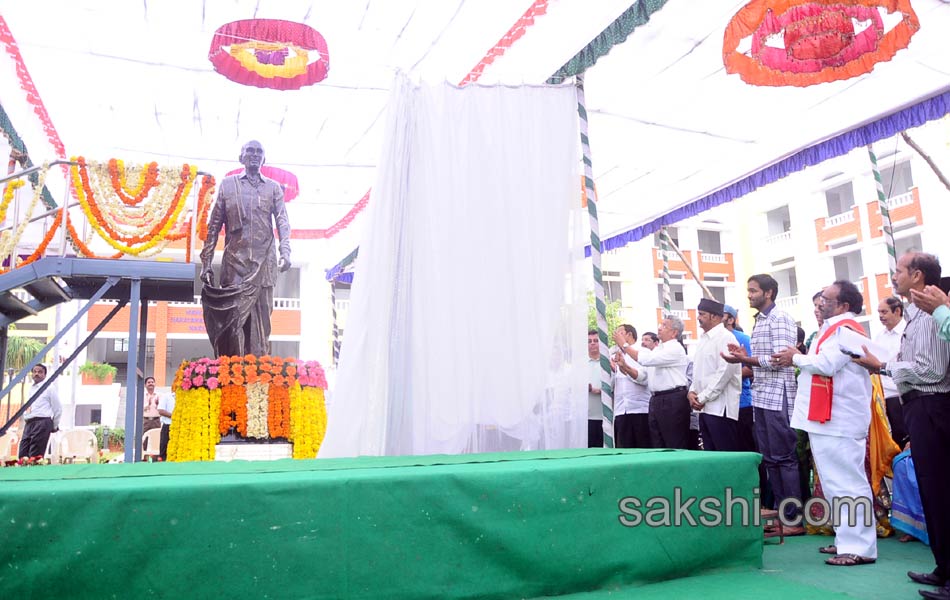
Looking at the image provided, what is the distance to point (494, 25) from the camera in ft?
16.2

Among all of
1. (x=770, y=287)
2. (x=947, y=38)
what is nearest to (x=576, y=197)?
(x=770, y=287)

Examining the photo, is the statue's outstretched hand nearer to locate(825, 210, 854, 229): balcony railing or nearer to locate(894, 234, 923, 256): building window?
locate(894, 234, 923, 256): building window

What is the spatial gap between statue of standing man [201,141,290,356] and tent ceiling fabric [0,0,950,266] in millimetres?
971

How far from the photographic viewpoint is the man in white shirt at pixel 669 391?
4.59 m

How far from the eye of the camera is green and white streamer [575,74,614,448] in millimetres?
3926

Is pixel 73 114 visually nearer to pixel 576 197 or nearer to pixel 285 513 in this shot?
pixel 576 197

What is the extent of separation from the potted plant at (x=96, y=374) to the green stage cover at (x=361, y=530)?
20.8 m

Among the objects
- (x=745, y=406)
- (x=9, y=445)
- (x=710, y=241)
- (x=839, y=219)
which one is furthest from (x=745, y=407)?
(x=710, y=241)

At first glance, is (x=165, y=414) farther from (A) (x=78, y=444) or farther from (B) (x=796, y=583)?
(B) (x=796, y=583)

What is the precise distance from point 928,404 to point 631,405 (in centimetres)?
269

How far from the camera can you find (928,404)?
2652 mm

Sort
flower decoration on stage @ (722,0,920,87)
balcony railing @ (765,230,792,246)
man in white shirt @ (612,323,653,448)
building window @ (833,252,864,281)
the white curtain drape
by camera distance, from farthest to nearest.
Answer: balcony railing @ (765,230,792,246)
building window @ (833,252,864,281)
man in white shirt @ (612,323,653,448)
flower decoration on stage @ (722,0,920,87)
the white curtain drape

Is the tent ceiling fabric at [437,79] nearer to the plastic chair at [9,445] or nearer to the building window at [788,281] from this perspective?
the plastic chair at [9,445]

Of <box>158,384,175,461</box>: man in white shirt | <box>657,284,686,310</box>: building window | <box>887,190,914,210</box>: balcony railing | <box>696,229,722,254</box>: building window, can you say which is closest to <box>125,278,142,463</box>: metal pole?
<box>158,384,175,461</box>: man in white shirt
